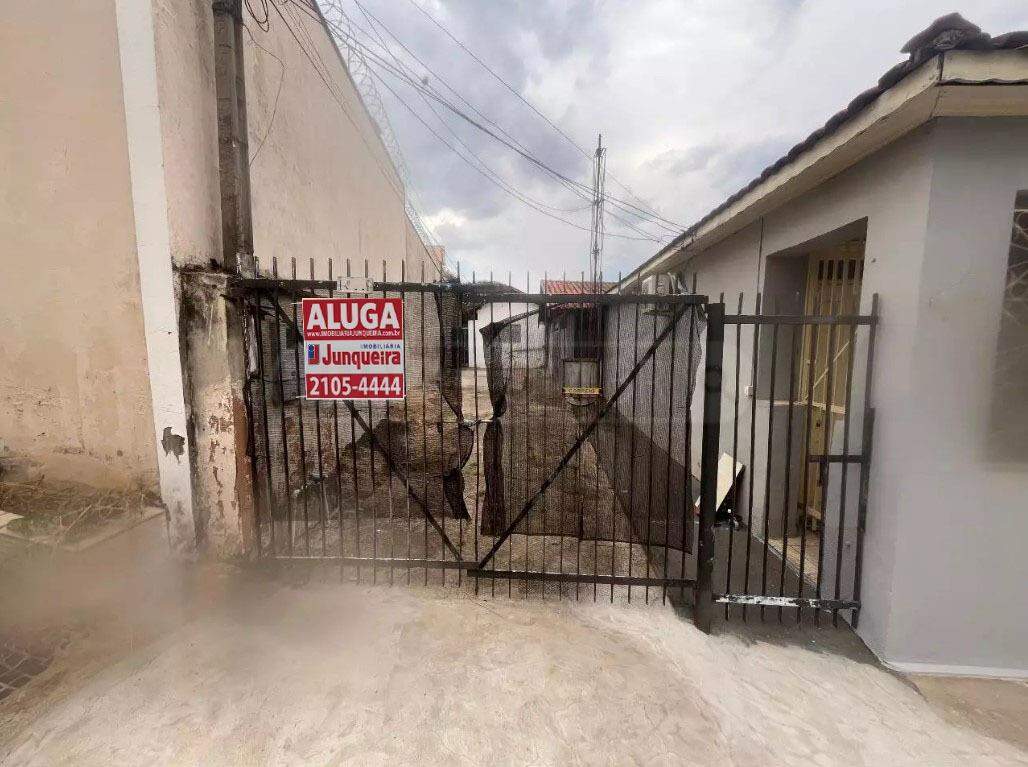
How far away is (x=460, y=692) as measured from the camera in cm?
234

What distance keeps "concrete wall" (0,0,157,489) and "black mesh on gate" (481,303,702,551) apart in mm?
2461

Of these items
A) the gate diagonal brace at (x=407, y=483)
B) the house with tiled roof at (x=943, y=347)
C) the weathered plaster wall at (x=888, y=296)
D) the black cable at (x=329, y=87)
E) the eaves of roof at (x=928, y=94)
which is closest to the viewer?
the eaves of roof at (x=928, y=94)

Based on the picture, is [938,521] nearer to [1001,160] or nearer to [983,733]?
[983,733]

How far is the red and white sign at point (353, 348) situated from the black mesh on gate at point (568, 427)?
0.66 m

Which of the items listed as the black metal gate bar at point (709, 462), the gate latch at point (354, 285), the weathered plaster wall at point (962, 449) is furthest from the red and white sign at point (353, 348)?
the weathered plaster wall at point (962, 449)

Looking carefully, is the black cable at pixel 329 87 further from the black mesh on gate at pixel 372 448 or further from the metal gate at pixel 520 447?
the metal gate at pixel 520 447

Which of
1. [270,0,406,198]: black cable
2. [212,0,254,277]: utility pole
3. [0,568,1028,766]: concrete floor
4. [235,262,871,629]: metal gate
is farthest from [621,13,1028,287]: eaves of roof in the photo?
[270,0,406,198]: black cable

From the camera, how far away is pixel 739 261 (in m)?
5.19

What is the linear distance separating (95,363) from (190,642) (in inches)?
78.1

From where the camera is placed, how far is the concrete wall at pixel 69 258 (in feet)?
9.06

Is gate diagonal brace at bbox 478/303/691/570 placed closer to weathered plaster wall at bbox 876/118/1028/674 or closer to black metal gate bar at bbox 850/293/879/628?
black metal gate bar at bbox 850/293/879/628

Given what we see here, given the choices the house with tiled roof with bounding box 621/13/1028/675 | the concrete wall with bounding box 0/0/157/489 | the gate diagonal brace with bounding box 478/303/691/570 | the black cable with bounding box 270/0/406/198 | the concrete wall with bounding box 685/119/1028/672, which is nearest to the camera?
the house with tiled roof with bounding box 621/13/1028/675

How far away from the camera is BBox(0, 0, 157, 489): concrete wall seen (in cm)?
276

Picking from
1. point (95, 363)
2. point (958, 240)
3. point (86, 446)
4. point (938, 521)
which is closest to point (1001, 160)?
point (958, 240)
